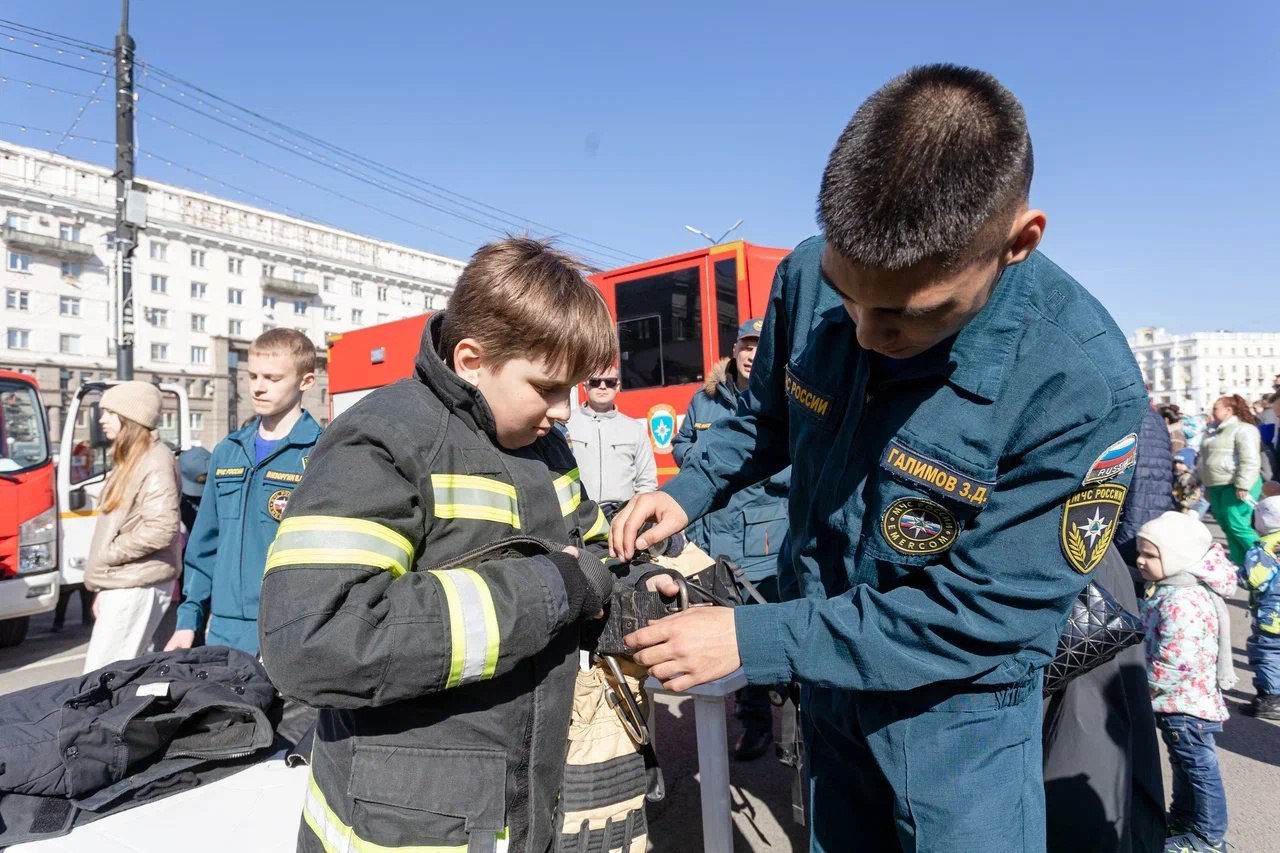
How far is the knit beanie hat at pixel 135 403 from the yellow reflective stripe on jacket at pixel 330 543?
3334 mm

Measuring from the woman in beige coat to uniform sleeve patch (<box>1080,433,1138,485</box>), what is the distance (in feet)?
12.9

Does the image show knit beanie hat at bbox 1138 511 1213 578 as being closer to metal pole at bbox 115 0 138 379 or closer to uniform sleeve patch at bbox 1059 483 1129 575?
uniform sleeve patch at bbox 1059 483 1129 575

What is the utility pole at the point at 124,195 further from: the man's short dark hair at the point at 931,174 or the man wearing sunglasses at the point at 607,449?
the man's short dark hair at the point at 931,174

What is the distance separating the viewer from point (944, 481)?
1.32 metres

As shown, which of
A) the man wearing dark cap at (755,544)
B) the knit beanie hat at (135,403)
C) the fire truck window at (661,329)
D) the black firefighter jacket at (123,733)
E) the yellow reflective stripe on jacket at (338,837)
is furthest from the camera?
the fire truck window at (661,329)

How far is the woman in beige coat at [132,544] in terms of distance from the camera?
147 inches

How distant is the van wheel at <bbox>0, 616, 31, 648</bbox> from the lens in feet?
22.1

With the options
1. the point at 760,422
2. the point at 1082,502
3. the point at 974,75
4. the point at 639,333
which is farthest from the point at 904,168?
the point at 639,333

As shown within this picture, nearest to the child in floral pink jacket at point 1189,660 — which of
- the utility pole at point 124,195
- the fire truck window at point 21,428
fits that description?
the fire truck window at point 21,428

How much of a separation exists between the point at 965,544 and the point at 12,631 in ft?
27.0

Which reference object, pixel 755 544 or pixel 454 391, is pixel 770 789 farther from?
pixel 454 391

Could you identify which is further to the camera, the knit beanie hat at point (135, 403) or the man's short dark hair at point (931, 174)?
the knit beanie hat at point (135, 403)

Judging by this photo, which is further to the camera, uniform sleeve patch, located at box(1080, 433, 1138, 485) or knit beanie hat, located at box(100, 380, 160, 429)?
knit beanie hat, located at box(100, 380, 160, 429)

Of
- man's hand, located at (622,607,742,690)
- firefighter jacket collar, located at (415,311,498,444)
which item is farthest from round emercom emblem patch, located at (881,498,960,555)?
firefighter jacket collar, located at (415,311,498,444)
